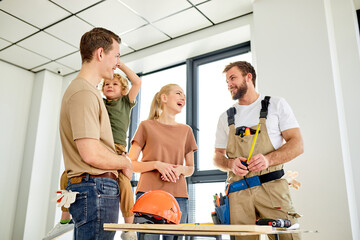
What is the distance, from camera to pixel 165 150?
205 cm

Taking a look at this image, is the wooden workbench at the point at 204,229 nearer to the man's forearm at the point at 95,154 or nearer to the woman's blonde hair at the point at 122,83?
the man's forearm at the point at 95,154

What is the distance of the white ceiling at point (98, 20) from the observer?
351 centimetres

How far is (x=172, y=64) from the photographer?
4.71 m

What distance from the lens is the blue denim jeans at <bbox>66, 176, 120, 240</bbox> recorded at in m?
1.22

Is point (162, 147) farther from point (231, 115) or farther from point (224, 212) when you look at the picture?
point (224, 212)

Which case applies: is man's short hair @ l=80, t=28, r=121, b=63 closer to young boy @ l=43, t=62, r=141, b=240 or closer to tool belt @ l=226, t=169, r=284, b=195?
young boy @ l=43, t=62, r=141, b=240

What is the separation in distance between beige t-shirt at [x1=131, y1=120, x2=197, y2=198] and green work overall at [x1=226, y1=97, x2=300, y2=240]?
1.17ft

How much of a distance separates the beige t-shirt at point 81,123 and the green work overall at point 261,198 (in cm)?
77

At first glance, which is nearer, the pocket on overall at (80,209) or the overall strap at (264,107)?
the pocket on overall at (80,209)

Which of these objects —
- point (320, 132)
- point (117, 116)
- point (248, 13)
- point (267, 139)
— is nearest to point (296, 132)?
point (267, 139)

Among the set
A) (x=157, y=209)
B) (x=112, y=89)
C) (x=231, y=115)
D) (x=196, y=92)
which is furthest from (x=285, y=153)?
(x=196, y=92)

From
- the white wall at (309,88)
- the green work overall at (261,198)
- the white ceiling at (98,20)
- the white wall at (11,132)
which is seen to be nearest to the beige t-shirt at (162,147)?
the green work overall at (261,198)

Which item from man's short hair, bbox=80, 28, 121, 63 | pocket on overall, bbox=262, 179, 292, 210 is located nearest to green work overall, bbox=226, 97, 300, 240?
pocket on overall, bbox=262, 179, 292, 210

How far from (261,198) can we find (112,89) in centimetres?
112
